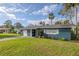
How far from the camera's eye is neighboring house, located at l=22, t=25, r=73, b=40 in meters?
5.96

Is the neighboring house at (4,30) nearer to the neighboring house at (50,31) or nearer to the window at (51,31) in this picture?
Answer: the neighboring house at (50,31)

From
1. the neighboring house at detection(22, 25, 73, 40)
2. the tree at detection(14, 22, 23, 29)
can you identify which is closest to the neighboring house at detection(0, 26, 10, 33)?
the tree at detection(14, 22, 23, 29)

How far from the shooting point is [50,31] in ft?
19.9

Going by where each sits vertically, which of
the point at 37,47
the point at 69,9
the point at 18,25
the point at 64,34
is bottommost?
the point at 37,47

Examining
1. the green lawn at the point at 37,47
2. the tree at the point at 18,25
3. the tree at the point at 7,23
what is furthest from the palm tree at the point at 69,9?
the tree at the point at 7,23

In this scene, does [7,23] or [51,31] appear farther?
[51,31]

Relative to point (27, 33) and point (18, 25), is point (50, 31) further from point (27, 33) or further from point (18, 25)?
point (18, 25)

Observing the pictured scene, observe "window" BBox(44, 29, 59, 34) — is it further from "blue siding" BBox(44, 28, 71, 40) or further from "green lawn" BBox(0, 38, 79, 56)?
"green lawn" BBox(0, 38, 79, 56)

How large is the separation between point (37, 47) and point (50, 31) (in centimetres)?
42

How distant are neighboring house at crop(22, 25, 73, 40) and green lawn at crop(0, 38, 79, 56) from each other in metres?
0.11

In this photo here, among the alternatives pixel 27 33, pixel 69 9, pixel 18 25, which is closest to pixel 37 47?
pixel 27 33

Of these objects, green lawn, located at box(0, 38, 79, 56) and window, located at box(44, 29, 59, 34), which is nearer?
green lawn, located at box(0, 38, 79, 56)

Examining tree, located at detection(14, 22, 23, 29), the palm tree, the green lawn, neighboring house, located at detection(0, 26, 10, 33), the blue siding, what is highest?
the palm tree

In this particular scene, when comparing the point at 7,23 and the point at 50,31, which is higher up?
the point at 7,23
